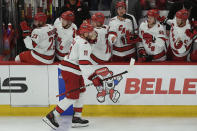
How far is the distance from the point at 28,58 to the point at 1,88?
515 millimetres

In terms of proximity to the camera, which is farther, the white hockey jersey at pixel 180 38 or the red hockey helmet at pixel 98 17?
the white hockey jersey at pixel 180 38

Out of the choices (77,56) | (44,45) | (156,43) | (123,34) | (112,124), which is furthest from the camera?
(123,34)

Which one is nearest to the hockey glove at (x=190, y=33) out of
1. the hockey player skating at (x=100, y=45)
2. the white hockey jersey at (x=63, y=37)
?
the hockey player skating at (x=100, y=45)

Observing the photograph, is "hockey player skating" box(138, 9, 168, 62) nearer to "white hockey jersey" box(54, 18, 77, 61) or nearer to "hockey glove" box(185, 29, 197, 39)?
"hockey glove" box(185, 29, 197, 39)

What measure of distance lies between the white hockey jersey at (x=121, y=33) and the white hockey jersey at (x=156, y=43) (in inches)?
6.9

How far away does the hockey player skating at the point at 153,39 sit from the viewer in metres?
4.64

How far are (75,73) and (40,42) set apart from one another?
27.0 inches

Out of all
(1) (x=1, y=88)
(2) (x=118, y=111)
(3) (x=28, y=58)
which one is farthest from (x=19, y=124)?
(2) (x=118, y=111)

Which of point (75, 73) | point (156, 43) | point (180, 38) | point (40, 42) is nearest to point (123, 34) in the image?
point (156, 43)

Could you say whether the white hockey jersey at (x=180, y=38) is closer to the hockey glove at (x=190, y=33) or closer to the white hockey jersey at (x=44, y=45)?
the hockey glove at (x=190, y=33)

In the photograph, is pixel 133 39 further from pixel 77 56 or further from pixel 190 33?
pixel 77 56

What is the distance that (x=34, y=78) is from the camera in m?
4.62

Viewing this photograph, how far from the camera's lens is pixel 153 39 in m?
4.67

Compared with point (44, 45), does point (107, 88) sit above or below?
below
